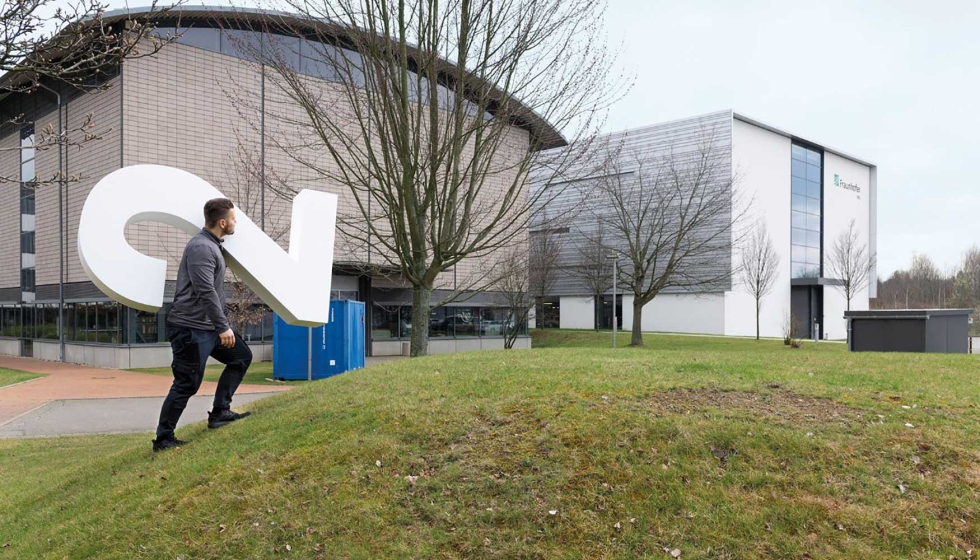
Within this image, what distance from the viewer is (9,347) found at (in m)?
34.2

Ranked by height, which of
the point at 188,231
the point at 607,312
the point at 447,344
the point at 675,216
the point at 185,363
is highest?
the point at 675,216

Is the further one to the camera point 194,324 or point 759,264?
point 759,264

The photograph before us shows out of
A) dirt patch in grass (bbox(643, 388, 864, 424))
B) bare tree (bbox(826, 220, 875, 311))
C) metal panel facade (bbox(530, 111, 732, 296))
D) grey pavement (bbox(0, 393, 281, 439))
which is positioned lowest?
grey pavement (bbox(0, 393, 281, 439))

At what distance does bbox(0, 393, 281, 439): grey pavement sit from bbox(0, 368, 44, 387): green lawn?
6.57 meters

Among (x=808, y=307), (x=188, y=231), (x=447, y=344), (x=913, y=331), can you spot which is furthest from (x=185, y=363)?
(x=808, y=307)

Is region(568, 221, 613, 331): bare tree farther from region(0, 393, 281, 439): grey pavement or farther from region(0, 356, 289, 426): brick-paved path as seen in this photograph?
region(0, 393, 281, 439): grey pavement

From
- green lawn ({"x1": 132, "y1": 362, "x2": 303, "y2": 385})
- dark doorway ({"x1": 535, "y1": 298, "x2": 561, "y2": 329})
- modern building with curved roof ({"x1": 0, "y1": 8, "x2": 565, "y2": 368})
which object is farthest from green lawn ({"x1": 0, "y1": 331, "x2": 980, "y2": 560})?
dark doorway ({"x1": 535, "y1": 298, "x2": 561, "y2": 329})

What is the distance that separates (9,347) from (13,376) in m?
15.7

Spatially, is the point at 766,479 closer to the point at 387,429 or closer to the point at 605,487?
the point at 605,487

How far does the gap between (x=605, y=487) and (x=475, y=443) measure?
1.13 m

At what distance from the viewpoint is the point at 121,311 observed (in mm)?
24797

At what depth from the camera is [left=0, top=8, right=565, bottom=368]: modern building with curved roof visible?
24453mm

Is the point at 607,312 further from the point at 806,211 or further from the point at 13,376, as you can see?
the point at 13,376

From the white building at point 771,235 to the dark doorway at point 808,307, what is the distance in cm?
8
